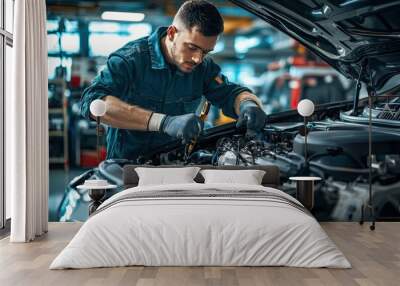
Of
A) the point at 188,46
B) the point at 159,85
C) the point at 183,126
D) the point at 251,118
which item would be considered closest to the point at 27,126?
the point at 159,85

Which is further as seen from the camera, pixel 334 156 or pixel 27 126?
pixel 334 156

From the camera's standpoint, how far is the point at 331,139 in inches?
270

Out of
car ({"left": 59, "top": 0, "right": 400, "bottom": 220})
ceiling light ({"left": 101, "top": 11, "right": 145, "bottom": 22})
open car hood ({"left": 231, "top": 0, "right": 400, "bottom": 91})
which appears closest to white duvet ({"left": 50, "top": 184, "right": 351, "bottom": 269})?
car ({"left": 59, "top": 0, "right": 400, "bottom": 220})

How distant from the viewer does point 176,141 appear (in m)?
6.85

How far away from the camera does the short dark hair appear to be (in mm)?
6859

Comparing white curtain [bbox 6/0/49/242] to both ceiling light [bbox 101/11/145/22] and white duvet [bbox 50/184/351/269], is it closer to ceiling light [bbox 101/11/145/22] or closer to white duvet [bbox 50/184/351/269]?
ceiling light [bbox 101/11/145/22]

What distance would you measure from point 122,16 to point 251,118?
206cm

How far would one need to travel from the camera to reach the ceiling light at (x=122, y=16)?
692 centimetres

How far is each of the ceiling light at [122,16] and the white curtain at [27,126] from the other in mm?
1072

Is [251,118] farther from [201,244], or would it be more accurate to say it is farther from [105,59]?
[201,244]

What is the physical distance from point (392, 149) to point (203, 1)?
2.97 metres

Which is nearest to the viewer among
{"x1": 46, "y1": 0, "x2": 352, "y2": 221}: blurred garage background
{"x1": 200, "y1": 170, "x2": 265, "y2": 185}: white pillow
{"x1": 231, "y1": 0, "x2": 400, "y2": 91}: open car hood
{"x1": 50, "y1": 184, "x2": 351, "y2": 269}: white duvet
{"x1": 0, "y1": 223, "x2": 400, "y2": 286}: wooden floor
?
{"x1": 0, "y1": 223, "x2": 400, "y2": 286}: wooden floor

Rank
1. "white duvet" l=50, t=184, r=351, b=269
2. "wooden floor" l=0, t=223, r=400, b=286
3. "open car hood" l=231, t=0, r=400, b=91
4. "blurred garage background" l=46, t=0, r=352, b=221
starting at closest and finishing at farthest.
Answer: "wooden floor" l=0, t=223, r=400, b=286 < "white duvet" l=50, t=184, r=351, b=269 < "open car hood" l=231, t=0, r=400, b=91 < "blurred garage background" l=46, t=0, r=352, b=221

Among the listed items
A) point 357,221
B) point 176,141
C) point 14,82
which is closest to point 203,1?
point 176,141
